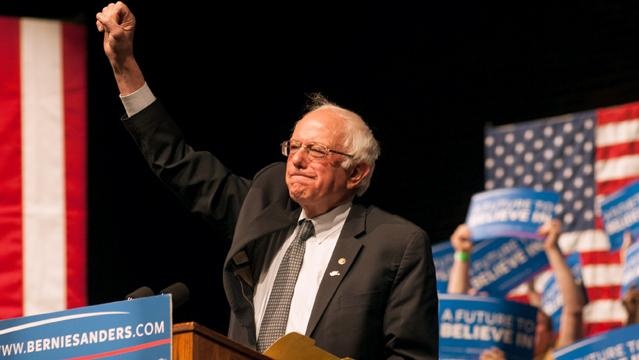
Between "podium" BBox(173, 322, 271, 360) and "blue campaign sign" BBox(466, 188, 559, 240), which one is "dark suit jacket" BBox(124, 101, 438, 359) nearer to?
"podium" BBox(173, 322, 271, 360)

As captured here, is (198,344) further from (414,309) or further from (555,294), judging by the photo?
(555,294)

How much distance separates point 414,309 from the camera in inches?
109

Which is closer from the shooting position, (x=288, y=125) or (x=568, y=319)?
(x=568, y=319)

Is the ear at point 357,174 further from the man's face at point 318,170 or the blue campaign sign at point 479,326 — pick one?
the blue campaign sign at point 479,326

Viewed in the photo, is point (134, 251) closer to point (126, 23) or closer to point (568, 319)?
point (568, 319)

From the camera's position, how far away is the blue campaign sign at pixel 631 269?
5559 mm

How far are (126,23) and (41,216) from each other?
242 cm

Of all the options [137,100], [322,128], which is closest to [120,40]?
[137,100]

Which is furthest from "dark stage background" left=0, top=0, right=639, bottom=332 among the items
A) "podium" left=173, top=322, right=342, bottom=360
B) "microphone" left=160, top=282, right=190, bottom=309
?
"podium" left=173, top=322, right=342, bottom=360

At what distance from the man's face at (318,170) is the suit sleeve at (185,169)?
0.21m

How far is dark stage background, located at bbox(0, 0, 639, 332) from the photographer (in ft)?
18.0

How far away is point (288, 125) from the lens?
6527mm

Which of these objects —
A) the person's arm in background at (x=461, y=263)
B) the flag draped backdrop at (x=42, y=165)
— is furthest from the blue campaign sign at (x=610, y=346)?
the flag draped backdrop at (x=42, y=165)

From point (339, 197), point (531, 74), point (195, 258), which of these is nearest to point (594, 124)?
point (531, 74)
